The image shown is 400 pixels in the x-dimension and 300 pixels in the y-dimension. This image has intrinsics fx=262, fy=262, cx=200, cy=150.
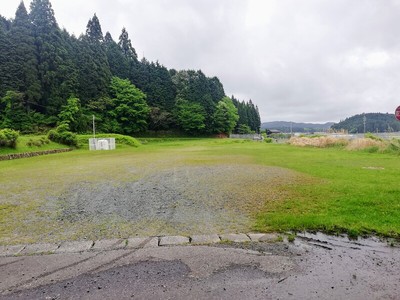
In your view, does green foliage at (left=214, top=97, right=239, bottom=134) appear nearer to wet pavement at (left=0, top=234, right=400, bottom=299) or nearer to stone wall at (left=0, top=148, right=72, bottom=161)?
stone wall at (left=0, top=148, right=72, bottom=161)

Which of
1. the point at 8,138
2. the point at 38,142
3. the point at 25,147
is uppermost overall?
the point at 8,138

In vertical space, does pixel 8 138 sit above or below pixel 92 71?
below

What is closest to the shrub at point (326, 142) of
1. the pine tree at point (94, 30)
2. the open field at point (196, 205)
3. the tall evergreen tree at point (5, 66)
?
the open field at point (196, 205)

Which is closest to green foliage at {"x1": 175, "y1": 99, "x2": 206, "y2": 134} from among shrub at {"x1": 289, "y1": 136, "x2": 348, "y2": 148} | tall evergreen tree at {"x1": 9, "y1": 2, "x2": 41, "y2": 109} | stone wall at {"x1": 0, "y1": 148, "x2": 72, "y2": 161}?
tall evergreen tree at {"x1": 9, "y1": 2, "x2": 41, "y2": 109}

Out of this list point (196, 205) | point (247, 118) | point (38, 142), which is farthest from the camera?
point (247, 118)

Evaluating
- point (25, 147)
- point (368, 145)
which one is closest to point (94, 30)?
point (25, 147)

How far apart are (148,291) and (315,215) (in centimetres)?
276

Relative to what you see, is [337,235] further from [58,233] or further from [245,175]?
[245,175]

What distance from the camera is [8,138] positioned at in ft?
51.2

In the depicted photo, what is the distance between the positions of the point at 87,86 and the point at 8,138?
22.2 meters

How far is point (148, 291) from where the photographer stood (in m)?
2.11

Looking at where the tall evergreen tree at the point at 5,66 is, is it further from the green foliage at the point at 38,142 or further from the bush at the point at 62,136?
the green foliage at the point at 38,142

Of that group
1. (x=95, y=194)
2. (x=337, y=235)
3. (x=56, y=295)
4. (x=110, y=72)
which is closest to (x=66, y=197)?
(x=95, y=194)

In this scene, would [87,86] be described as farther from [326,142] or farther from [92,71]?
[326,142]
